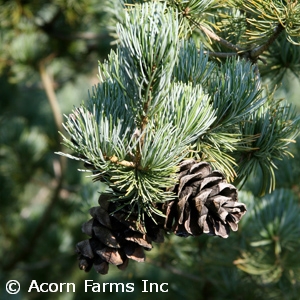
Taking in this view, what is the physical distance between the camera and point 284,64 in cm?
106

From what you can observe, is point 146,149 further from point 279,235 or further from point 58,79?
point 58,79

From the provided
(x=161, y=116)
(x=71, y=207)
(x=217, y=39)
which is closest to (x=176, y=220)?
(x=161, y=116)

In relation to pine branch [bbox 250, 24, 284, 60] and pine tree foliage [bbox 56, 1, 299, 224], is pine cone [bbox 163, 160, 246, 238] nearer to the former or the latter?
pine tree foliage [bbox 56, 1, 299, 224]

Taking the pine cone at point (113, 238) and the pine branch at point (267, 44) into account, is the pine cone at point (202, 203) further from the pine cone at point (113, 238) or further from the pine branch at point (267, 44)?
the pine branch at point (267, 44)

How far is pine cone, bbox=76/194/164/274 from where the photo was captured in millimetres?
780

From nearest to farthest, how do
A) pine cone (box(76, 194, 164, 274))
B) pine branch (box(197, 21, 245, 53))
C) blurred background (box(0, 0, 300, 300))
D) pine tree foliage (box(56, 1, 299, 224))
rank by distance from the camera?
pine tree foliage (box(56, 1, 299, 224))
pine cone (box(76, 194, 164, 274))
pine branch (box(197, 21, 245, 53))
blurred background (box(0, 0, 300, 300))

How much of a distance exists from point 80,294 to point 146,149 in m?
1.93

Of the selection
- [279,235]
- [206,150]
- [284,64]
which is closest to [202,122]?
[206,150]

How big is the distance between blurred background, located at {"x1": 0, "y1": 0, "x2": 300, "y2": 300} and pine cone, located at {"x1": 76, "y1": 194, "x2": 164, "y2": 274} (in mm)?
554

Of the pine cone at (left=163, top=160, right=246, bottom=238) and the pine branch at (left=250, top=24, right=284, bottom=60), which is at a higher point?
the pine branch at (left=250, top=24, right=284, bottom=60)

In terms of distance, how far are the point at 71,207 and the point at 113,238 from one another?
1.65m

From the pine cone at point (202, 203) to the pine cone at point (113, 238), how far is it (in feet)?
0.15

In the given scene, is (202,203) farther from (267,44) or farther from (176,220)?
(267,44)

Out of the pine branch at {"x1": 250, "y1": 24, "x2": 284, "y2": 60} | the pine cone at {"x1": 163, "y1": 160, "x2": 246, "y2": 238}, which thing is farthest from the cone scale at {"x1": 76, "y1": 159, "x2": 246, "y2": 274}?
the pine branch at {"x1": 250, "y1": 24, "x2": 284, "y2": 60}
